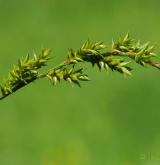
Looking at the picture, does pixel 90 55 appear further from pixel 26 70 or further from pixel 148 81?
pixel 148 81

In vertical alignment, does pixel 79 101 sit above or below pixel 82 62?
below

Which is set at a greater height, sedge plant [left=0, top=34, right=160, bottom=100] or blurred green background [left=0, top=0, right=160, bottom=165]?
sedge plant [left=0, top=34, right=160, bottom=100]

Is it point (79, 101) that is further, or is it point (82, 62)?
point (79, 101)

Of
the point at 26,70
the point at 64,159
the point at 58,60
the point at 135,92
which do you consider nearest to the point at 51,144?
the point at 64,159

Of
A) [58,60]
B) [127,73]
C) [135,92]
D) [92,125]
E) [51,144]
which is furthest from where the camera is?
[58,60]

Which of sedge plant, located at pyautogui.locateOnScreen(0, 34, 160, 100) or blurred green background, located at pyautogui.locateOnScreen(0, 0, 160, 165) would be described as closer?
sedge plant, located at pyautogui.locateOnScreen(0, 34, 160, 100)
